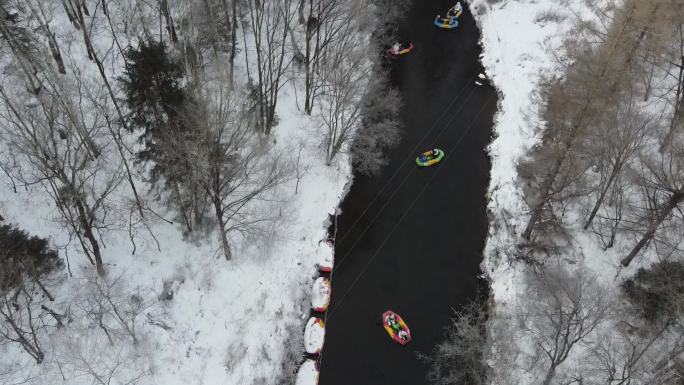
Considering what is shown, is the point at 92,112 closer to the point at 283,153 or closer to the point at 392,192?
the point at 283,153

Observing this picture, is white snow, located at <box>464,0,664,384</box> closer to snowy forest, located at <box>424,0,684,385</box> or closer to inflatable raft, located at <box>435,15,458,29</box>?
snowy forest, located at <box>424,0,684,385</box>

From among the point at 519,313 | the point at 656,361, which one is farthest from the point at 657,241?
the point at 519,313

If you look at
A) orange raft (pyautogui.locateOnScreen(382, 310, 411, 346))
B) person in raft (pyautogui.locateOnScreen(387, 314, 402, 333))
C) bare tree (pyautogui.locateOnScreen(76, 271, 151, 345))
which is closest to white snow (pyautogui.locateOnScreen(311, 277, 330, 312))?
orange raft (pyautogui.locateOnScreen(382, 310, 411, 346))

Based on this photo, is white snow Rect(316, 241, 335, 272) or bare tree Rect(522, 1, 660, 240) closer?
bare tree Rect(522, 1, 660, 240)

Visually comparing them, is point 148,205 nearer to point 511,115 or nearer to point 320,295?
point 320,295

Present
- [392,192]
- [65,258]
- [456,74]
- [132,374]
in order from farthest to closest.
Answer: [456,74]
[392,192]
[65,258]
[132,374]

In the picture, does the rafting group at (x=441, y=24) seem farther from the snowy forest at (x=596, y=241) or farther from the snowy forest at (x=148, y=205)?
the snowy forest at (x=596, y=241)

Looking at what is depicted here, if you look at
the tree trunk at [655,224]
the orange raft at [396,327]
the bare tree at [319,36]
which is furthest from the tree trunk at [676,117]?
the bare tree at [319,36]
